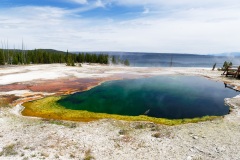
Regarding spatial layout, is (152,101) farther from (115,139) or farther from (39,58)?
(39,58)

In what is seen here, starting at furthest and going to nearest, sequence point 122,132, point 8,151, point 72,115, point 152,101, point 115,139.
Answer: point 152,101, point 72,115, point 122,132, point 115,139, point 8,151

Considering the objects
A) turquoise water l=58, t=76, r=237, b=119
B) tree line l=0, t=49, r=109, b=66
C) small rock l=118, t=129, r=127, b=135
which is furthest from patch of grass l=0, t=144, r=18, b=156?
tree line l=0, t=49, r=109, b=66

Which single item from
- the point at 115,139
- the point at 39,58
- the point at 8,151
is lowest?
the point at 8,151

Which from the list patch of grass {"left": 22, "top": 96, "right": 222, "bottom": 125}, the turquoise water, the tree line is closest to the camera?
patch of grass {"left": 22, "top": 96, "right": 222, "bottom": 125}

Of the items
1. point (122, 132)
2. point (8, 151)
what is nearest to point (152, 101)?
point (122, 132)

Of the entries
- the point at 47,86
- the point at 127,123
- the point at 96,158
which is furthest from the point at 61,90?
the point at 96,158

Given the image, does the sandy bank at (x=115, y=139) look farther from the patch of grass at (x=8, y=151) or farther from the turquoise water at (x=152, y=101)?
the turquoise water at (x=152, y=101)

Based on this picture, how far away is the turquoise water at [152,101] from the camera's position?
2612 centimetres

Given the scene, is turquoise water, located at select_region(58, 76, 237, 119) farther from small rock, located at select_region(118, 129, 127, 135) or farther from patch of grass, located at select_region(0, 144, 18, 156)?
patch of grass, located at select_region(0, 144, 18, 156)

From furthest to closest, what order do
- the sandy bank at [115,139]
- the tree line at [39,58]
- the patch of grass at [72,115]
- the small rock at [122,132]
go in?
the tree line at [39,58] → the patch of grass at [72,115] → the small rock at [122,132] → the sandy bank at [115,139]

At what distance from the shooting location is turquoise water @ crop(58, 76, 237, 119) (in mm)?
26125

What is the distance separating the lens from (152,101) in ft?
104

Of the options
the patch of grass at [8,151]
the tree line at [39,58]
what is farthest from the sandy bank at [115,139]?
the tree line at [39,58]

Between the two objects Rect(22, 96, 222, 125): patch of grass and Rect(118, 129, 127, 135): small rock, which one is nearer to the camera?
Rect(118, 129, 127, 135): small rock
